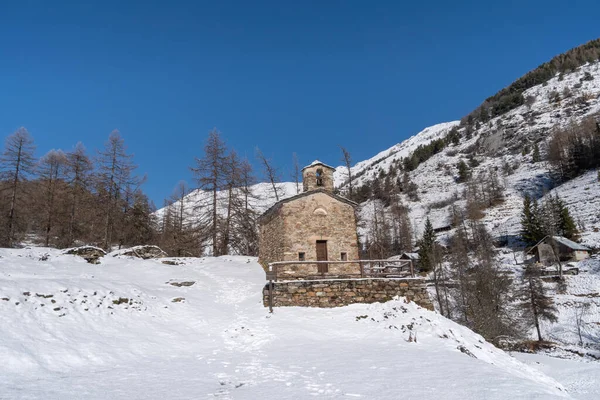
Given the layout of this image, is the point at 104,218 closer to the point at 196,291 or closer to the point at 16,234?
the point at 16,234

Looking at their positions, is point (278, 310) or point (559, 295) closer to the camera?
point (278, 310)

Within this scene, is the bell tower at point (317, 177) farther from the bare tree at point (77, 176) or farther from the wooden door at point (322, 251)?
the bare tree at point (77, 176)

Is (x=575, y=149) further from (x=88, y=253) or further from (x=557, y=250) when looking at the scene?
(x=88, y=253)

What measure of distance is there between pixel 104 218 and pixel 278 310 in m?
19.5

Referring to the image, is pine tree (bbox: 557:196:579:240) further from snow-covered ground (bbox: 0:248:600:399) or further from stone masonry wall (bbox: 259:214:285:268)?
stone masonry wall (bbox: 259:214:285:268)

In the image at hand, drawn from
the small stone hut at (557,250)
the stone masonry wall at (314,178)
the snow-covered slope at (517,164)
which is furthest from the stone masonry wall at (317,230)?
the snow-covered slope at (517,164)

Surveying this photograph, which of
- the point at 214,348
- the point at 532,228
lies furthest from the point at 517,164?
the point at 214,348

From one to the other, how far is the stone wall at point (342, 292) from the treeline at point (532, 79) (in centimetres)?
12348

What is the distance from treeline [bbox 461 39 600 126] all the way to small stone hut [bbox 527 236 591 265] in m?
87.4

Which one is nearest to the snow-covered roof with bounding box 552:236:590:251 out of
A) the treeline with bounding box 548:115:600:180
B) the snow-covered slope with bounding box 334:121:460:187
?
the treeline with bounding box 548:115:600:180

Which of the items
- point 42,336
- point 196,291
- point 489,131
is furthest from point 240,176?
point 489,131

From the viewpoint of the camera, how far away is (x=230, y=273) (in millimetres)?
19734

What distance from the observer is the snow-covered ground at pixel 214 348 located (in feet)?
20.3

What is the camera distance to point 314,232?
772 inches
